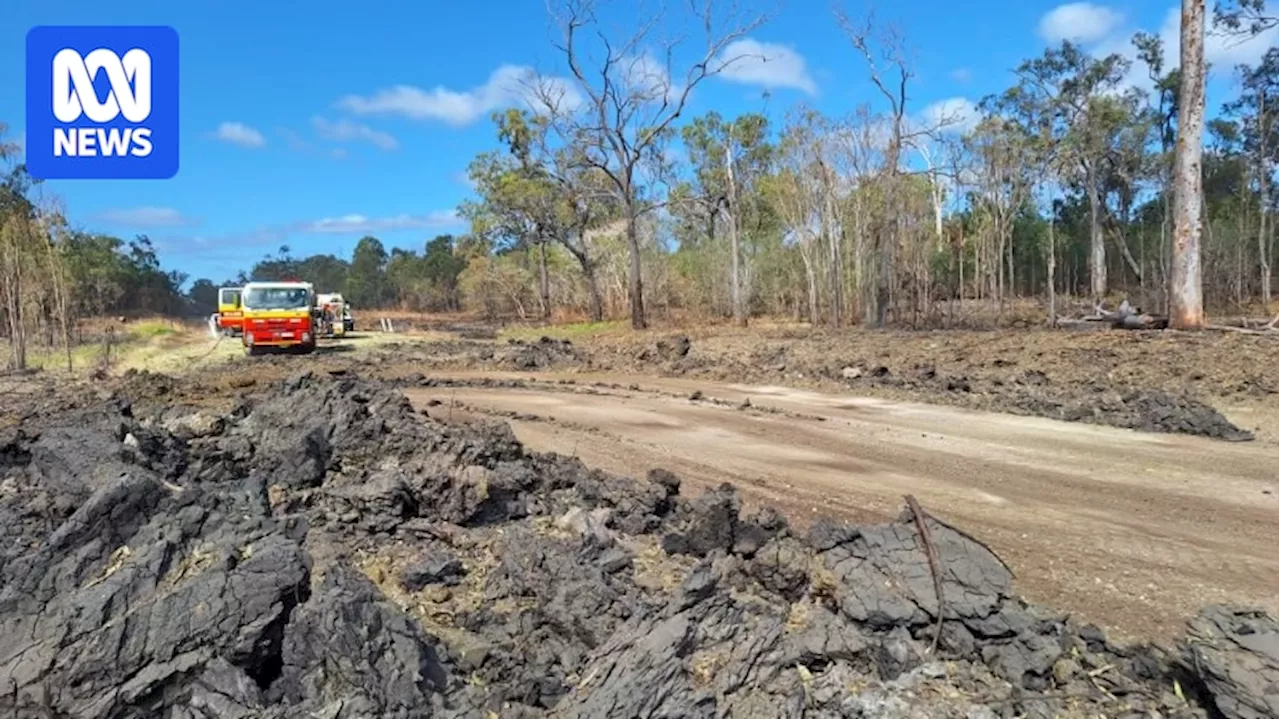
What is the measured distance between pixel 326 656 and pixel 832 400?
36.5ft

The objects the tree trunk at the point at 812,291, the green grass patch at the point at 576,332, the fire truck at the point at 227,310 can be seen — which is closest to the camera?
the tree trunk at the point at 812,291

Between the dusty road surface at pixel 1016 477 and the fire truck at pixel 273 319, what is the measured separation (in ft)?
45.0

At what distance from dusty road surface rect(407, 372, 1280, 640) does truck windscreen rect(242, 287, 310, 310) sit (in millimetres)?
14106

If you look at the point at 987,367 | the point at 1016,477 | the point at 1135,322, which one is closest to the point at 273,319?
the point at 987,367

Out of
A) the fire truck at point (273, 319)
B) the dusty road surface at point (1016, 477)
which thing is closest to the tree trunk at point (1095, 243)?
the dusty road surface at point (1016, 477)

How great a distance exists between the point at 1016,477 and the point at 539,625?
5.47 metres

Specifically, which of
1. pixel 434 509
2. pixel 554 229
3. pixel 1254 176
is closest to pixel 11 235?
pixel 554 229

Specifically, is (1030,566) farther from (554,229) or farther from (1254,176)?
(1254,176)

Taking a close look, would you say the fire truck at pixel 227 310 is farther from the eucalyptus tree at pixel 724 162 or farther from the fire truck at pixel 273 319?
the eucalyptus tree at pixel 724 162

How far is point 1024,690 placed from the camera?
3633mm

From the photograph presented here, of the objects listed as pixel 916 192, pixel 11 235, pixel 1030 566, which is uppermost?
pixel 916 192

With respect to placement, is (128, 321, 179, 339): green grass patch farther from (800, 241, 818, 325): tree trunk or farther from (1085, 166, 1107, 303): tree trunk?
(1085, 166, 1107, 303): tree trunk

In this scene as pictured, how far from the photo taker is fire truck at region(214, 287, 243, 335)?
110ft

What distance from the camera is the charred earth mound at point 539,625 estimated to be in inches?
140
